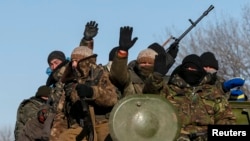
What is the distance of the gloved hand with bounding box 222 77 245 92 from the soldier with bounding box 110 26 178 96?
4.74 feet

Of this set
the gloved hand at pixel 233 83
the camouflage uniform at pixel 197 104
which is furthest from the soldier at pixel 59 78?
the gloved hand at pixel 233 83

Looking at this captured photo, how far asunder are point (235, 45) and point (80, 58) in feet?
84.6

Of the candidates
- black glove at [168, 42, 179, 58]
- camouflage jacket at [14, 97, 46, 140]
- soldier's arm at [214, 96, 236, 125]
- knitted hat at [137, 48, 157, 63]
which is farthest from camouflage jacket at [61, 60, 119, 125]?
black glove at [168, 42, 179, 58]

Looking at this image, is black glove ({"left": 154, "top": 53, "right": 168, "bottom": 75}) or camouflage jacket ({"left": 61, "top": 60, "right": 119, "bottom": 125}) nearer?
black glove ({"left": 154, "top": 53, "right": 168, "bottom": 75})

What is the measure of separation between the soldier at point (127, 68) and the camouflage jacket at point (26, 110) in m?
2.45

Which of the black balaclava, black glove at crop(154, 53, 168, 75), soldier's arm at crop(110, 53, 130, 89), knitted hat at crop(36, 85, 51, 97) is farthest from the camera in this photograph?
knitted hat at crop(36, 85, 51, 97)

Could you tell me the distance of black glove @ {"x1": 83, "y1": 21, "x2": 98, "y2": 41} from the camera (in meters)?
11.2

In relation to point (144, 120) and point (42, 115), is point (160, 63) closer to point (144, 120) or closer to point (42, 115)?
point (144, 120)

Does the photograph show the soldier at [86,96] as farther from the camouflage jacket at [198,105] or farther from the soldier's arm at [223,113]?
the soldier's arm at [223,113]

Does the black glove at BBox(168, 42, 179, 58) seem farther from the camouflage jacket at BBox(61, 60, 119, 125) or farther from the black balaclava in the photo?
the camouflage jacket at BBox(61, 60, 119, 125)

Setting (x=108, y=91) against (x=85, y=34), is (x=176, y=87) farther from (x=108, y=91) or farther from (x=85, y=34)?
(x=85, y=34)

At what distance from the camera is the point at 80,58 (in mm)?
9281

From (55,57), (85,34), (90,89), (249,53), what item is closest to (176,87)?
(90,89)

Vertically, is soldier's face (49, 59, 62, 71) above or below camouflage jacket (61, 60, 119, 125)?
above
